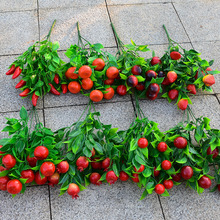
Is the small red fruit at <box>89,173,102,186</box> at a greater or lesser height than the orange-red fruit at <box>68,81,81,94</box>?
lesser

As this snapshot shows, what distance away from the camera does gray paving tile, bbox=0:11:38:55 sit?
11.5 ft

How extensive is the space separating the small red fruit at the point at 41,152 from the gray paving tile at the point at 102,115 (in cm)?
61

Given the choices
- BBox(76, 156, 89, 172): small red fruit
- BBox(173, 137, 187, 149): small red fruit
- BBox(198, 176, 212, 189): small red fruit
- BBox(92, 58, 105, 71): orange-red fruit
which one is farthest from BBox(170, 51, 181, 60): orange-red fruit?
BBox(76, 156, 89, 172): small red fruit

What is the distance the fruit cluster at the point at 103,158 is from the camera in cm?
231

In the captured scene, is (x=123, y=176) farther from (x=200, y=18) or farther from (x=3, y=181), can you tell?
(x=200, y=18)

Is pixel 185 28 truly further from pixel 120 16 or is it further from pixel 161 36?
pixel 120 16

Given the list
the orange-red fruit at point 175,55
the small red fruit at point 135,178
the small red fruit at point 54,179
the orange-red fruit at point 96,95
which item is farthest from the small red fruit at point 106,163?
the orange-red fruit at point 175,55

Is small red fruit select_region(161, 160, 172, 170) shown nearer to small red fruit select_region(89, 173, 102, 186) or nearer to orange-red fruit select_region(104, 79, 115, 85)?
small red fruit select_region(89, 173, 102, 186)

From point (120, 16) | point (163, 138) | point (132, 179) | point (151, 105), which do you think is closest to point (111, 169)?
point (132, 179)

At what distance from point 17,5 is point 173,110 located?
261 centimetres

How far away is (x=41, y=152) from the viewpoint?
2256mm

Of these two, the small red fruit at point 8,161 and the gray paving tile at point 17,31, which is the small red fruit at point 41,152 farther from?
the gray paving tile at point 17,31

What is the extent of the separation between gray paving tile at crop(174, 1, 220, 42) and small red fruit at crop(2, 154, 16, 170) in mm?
2755

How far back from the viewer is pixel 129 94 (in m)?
3.20
